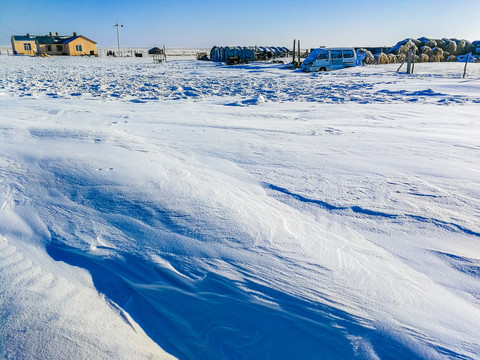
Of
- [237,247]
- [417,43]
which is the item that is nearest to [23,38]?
[417,43]

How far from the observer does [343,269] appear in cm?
191

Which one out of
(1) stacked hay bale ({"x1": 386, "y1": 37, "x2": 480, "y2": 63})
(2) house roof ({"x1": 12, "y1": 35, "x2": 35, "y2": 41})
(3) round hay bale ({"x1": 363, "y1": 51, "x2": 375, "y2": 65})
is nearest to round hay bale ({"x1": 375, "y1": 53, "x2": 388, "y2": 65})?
(3) round hay bale ({"x1": 363, "y1": 51, "x2": 375, "y2": 65})

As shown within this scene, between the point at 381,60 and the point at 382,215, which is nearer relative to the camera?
the point at 382,215

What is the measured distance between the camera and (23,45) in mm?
53531

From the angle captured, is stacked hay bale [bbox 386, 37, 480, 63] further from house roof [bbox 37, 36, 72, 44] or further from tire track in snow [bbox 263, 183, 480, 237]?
house roof [bbox 37, 36, 72, 44]

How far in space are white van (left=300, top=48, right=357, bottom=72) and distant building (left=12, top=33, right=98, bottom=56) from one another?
1790 inches

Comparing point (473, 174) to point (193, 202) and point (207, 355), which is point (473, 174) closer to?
point (193, 202)

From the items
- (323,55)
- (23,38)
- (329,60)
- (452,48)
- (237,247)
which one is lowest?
(237,247)

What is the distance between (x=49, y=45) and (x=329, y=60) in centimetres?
5187

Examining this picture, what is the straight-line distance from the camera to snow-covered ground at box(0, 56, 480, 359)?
1.50m

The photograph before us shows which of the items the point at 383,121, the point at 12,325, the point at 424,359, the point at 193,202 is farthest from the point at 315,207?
the point at 383,121

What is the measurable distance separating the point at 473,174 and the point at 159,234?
2.98 metres

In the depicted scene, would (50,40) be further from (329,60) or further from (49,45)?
(329,60)

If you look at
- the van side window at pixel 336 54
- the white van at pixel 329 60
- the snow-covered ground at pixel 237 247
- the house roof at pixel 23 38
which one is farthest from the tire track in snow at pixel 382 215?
the house roof at pixel 23 38
